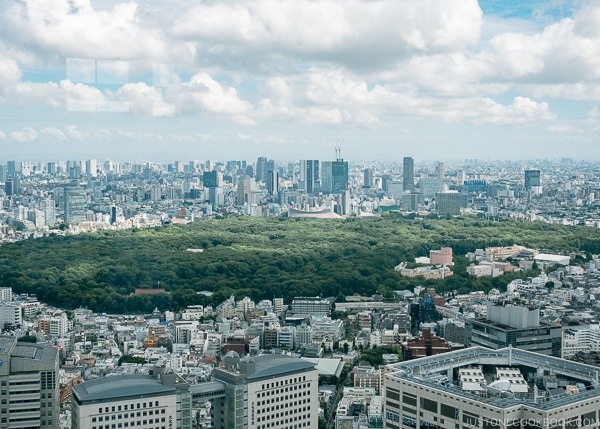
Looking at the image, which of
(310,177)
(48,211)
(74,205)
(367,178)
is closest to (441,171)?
(367,178)

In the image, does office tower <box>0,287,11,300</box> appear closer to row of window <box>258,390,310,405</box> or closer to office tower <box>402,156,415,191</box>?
row of window <box>258,390,310,405</box>

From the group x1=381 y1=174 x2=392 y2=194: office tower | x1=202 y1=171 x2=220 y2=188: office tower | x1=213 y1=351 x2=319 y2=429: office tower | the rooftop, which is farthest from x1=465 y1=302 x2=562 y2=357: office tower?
x1=381 y1=174 x2=392 y2=194: office tower

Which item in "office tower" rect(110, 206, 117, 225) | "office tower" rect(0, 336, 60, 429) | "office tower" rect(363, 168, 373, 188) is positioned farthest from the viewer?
"office tower" rect(363, 168, 373, 188)

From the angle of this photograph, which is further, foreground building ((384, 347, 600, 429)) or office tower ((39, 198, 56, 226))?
office tower ((39, 198, 56, 226))

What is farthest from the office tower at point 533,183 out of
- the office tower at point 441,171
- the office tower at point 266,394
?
the office tower at point 266,394

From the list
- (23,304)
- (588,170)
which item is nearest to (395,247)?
(588,170)

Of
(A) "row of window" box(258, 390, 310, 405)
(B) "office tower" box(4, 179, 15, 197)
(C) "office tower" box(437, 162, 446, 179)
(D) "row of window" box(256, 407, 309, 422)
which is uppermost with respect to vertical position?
(C) "office tower" box(437, 162, 446, 179)

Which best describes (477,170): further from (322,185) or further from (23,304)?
(23,304)
